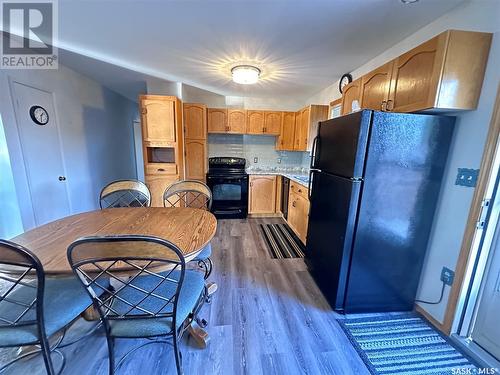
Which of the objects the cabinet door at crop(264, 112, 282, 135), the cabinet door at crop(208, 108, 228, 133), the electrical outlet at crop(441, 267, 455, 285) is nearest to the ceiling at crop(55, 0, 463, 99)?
the cabinet door at crop(208, 108, 228, 133)

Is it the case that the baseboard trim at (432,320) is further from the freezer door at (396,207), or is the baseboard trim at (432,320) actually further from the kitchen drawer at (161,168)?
the kitchen drawer at (161,168)

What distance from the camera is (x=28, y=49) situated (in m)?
2.40

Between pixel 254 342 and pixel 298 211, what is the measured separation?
1.92 meters

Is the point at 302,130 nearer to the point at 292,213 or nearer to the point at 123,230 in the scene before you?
the point at 292,213

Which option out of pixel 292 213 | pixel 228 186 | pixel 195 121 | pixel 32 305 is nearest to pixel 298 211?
pixel 292 213

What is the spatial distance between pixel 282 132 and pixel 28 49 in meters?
3.70

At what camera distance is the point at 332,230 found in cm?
180

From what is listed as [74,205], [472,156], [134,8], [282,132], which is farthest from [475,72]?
[74,205]

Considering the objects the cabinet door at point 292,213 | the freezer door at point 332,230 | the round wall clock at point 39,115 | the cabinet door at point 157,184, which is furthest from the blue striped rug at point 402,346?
the round wall clock at point 39,115

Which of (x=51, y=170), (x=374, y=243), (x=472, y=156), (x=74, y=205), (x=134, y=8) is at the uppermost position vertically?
(x=134, y=8)

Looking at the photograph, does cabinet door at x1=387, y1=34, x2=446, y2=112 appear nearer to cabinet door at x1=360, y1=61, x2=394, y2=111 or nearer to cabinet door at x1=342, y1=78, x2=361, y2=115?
cabinet door at x1=360, y1=61, x2=394, y2=111

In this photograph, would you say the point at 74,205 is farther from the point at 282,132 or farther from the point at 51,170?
the point at 282,132

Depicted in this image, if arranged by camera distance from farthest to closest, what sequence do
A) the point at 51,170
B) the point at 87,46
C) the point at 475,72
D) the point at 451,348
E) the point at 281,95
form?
the point at 281,95 < the point at 51,170 < the point at 87,46 < the point at 451,348 < the point at 475,72

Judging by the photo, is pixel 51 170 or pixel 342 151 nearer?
pixel 342 151
